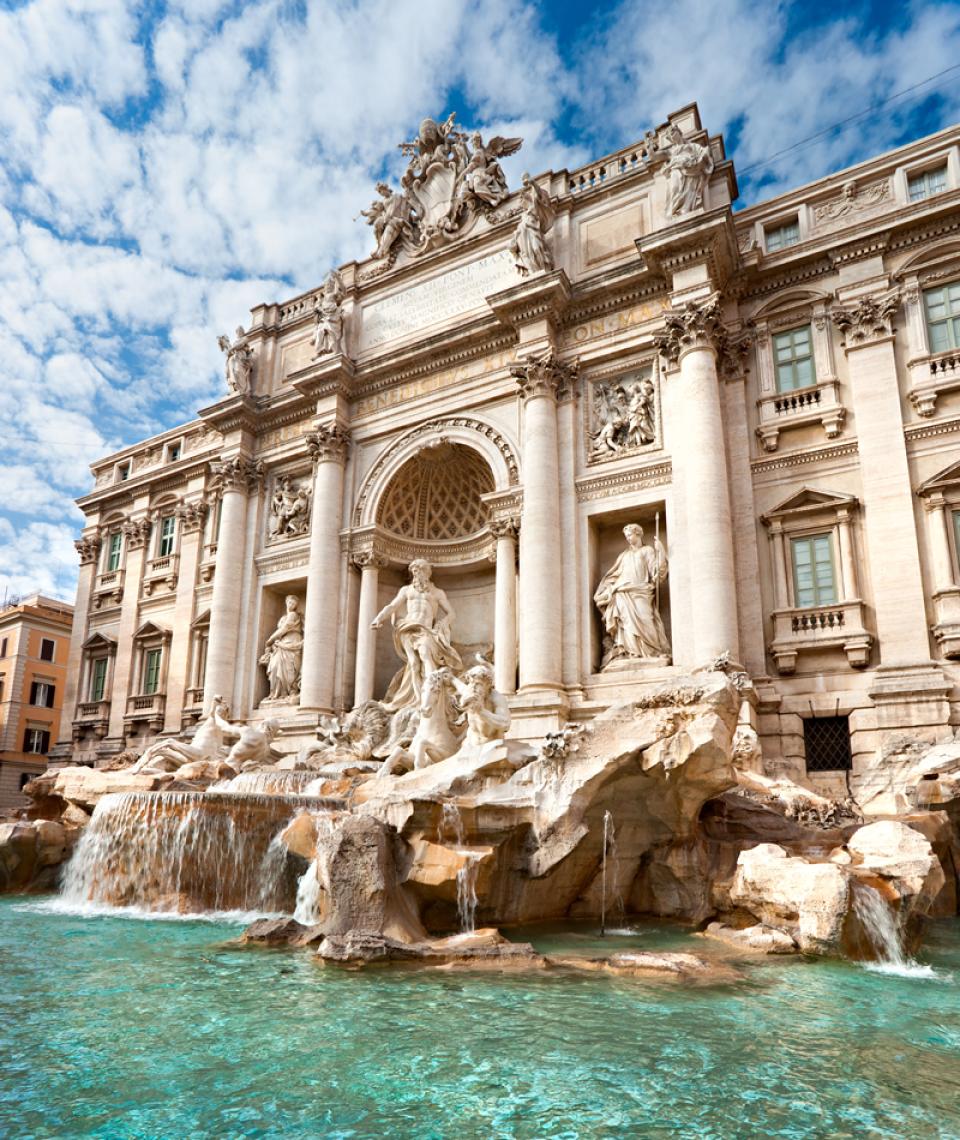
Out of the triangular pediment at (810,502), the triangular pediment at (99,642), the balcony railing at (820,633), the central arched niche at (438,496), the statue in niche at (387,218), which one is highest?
the statue in niche at (387,218)

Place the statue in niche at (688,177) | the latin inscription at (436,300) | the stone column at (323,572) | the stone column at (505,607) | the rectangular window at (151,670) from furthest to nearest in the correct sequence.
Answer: the rectangular window at (151,670)
the latin inscription at (436,300)
the stone column at (323,572)
the stone column at (505,607)
the statue in niche at (688,177)

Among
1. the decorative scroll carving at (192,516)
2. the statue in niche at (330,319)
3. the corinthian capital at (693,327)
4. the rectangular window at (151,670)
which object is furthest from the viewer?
the decorative scroll carving at (192,516)

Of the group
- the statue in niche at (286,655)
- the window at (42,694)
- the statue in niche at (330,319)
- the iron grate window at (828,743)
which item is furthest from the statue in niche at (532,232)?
the window at (42,694)

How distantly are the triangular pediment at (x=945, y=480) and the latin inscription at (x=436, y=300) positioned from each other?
10925 mm

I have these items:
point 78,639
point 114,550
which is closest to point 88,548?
point 114,550

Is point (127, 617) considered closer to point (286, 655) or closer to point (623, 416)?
point (286, 655)

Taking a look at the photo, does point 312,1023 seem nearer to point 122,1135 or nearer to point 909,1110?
point 122,1135

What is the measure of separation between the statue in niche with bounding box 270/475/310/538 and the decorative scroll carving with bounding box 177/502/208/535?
12.9 feet

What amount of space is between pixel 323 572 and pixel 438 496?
3.82 metres

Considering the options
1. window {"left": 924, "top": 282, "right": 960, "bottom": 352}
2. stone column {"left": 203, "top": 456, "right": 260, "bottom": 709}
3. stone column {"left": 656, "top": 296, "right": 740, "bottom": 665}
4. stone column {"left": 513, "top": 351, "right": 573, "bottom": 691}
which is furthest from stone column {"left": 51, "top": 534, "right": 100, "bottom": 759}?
window {"left": 924, "top": 282, "right": 960, "bottom": 352}

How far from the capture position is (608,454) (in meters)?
18.4

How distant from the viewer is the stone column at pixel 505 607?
18000mm

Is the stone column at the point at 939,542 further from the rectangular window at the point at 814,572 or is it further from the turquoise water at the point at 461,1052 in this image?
the turquoise water at the point at 461,1052

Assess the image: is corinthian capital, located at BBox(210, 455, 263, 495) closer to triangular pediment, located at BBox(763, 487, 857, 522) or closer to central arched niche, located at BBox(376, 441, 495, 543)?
central arched niche, located at BBox(376, 441, 495, 543)
